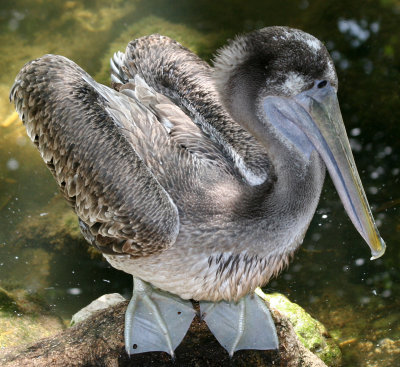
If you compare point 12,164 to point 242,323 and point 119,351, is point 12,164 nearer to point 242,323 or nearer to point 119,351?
point 119,351

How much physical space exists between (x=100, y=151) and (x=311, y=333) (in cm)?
186

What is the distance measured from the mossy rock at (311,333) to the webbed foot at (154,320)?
0.62m

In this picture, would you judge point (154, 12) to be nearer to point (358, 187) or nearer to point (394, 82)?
point (394, 82)

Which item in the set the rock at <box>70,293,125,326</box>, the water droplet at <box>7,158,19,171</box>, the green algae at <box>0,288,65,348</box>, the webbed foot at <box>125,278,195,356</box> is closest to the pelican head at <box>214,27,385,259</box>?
the webbed foot at <box>125,278,195,356</box>

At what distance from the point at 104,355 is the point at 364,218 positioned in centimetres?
157

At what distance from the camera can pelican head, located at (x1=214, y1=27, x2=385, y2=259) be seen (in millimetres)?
2709

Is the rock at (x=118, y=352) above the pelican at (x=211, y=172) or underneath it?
underneath

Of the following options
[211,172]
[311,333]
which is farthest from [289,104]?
[311,333]

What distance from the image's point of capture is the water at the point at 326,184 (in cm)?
397

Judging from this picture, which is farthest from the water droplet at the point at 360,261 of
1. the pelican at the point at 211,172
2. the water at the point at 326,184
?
the pelican at the point at 211,172

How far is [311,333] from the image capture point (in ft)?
12.1

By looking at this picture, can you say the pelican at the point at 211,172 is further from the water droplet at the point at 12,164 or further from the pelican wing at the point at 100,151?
the water droplet at the point at 12,164

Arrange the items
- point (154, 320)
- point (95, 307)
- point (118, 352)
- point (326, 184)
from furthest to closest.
→ point (326, 184), point (95, 307), point (154, 320), point (118, 352)

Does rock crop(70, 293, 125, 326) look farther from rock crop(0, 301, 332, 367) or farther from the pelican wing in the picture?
the pelican wing
